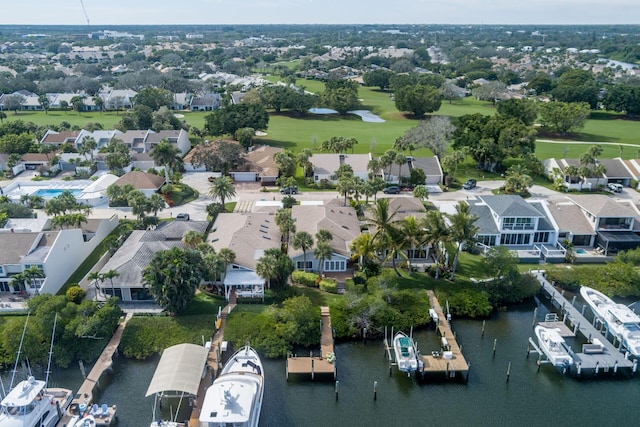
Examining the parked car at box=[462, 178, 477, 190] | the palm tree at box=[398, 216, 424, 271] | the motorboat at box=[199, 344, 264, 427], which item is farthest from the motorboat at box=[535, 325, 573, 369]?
the parked car at box=[462, 178, 477, 190]

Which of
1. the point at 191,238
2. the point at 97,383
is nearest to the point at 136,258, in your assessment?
the point at 191,238

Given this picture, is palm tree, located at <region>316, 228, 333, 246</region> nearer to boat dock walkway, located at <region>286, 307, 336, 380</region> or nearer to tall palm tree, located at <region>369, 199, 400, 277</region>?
tall palm tree, located at <region>369, 199, 400, 277</region>

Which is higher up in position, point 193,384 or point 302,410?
point 193,384

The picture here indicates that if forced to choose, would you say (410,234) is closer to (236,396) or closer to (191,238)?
(191,238)

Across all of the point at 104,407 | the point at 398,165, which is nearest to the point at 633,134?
the point at 398,165

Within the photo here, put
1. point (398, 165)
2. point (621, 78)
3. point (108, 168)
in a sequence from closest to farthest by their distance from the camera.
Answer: point (398, 165) < point (108, 168) < point (621, 78)

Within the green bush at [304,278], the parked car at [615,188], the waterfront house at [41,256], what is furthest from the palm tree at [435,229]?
the parked car at [615,188]

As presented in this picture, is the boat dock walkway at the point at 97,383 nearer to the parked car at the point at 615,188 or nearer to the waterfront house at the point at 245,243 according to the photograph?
the waterfront house at the point at 245,243

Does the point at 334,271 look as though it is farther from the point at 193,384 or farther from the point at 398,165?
the point at 398,165
